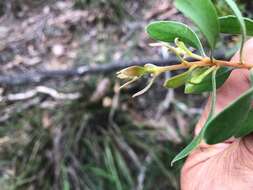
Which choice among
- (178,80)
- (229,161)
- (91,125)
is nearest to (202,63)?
(178,80)

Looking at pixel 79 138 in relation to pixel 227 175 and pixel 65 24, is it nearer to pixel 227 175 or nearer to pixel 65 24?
pixel 65 24

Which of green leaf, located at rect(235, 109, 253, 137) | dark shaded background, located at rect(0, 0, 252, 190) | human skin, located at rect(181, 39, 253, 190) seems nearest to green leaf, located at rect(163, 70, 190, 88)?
green leaf, located at rect(235, 109, 253, 137)

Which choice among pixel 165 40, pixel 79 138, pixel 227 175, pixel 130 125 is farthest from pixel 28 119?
pixel 165 40

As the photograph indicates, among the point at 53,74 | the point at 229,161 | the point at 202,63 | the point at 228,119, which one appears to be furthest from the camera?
the point at 53,74

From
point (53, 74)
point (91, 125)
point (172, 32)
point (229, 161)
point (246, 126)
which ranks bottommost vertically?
point (91, 125)

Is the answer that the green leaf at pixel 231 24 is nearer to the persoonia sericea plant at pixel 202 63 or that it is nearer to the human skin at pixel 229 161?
the persoonia sericea plant at pixel 202 63

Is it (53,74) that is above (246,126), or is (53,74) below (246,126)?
below

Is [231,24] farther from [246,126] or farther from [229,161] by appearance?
[229,161]
